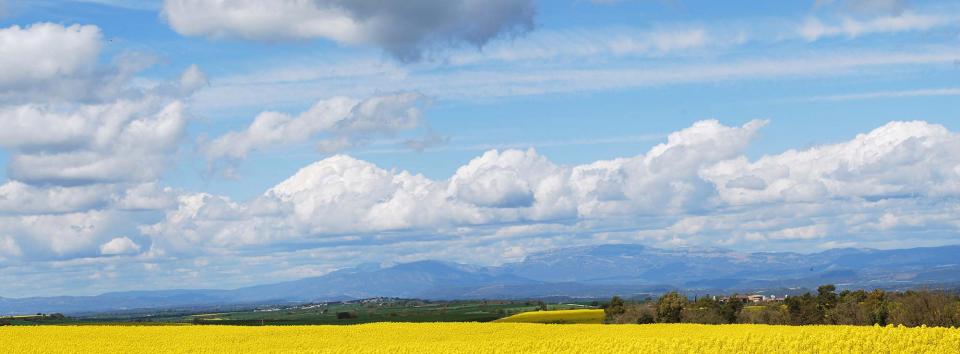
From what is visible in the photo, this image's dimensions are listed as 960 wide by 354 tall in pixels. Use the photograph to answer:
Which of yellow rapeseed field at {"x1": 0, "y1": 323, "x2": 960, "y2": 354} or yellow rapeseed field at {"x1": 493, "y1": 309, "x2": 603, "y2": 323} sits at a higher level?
yellow rapeseed field at {"x1": 493, "y1": 309, "x2": 603, "y2": 323}

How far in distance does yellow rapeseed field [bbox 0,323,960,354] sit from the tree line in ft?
163

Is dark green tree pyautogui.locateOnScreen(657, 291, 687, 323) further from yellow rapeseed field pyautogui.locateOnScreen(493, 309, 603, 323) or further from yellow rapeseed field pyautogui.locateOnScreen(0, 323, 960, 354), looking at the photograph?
yellow rapeseed field pyautogui.locateOnScreen(0, 323, 960, 354)

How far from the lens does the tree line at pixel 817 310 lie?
427ft

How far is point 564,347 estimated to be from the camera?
175 ft

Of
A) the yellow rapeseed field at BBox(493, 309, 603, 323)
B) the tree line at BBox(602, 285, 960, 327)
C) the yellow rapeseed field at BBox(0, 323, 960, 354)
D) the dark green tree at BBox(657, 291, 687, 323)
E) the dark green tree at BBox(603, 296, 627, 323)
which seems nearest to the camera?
the yellow rapeseed field at BBox(0, 323, 960, 354)

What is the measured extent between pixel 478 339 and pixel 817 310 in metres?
82.9

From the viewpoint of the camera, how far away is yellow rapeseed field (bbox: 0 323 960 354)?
167 feet

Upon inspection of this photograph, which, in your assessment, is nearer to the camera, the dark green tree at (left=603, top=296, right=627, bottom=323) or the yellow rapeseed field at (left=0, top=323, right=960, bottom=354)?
the yellow rapeseed field at (left=0, top=323, right=960, bottom=354)

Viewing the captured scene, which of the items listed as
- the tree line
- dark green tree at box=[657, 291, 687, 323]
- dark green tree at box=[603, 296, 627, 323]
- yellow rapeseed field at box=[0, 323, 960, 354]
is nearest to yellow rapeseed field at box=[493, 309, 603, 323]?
dark green tree at box=[603, 296, 627, 323]

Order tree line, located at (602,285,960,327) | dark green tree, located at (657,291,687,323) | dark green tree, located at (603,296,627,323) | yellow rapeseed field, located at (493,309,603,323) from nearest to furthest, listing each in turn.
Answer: tree line, located at (602,285,960,327) < dark green tree, located at (657,291,687,323) < dark green tree, located at (603,296,627,323) < yellow rapeseed field, located at (493,309,603,323)

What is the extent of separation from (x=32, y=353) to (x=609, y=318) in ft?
319

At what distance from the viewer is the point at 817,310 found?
5763 inches

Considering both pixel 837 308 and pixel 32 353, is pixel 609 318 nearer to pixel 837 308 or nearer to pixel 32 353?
pixel 837 308

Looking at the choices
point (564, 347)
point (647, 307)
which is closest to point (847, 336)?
point (564, 347)
